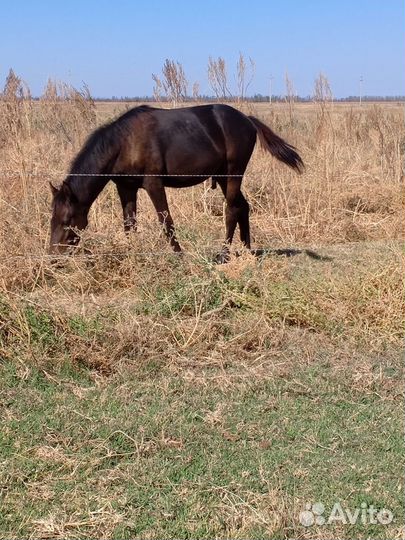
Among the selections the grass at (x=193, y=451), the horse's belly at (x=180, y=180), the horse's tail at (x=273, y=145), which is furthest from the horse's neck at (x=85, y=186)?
the grass at (x=193, y=451)

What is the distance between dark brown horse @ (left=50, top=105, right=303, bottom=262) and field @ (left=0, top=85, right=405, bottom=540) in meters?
0.42

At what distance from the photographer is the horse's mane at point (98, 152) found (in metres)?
7.02

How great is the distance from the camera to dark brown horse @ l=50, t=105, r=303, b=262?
6.89 metres

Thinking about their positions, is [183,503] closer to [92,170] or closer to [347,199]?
[92,170]

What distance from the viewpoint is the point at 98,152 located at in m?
7.06

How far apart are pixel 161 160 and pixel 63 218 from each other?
1.22 m

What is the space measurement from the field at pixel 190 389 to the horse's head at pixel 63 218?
0.20 m

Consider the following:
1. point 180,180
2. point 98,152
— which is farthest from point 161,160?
point 98,152

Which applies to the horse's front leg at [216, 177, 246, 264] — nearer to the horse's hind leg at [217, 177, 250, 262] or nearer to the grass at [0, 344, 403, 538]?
the horse's hind leg at [217, 177, 250, 262]

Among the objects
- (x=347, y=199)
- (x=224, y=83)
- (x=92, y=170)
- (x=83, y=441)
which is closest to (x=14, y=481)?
(x=83, y=441)

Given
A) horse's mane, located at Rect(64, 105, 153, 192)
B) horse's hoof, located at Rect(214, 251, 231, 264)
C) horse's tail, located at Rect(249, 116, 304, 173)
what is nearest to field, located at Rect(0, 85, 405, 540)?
horse's hoof, located at Rect(214, 251, 231, 264)

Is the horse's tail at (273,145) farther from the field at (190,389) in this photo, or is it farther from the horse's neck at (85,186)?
the horse's neck at (85,186)

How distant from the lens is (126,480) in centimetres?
325

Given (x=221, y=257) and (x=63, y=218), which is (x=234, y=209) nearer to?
(x=221, y=257)
